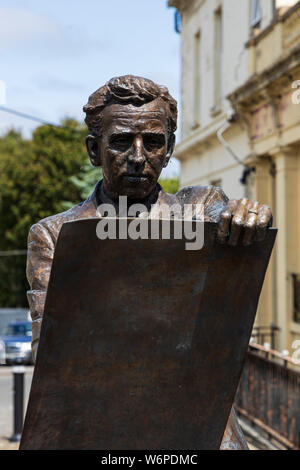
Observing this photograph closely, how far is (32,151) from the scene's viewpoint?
35.2 meters

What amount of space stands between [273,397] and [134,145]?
20.4 feet

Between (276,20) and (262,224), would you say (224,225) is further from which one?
(276,20)

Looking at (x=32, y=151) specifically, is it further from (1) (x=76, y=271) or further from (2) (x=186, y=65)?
(1) (x=76, y=271)

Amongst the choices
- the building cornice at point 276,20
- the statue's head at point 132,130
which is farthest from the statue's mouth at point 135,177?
the building cornice at point 276,20

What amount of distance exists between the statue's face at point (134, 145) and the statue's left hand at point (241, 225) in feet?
1.90

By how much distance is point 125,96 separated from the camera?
2.66 metres

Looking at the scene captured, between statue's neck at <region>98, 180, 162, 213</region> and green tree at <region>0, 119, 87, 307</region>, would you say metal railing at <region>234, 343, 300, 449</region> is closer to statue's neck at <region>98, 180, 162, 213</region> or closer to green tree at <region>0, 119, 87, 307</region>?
statue's neck at <region>98, 180, 162, 213</region>

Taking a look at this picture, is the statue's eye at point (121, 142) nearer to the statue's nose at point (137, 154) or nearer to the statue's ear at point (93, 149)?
the statue's nose at point (137, 154)

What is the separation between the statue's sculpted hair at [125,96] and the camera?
2.66 m

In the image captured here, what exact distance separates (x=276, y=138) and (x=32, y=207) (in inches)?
862

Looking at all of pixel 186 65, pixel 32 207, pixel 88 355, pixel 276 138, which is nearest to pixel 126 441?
pixel 88 355

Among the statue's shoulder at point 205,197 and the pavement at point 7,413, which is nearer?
the statue's shoulder at point 205,197

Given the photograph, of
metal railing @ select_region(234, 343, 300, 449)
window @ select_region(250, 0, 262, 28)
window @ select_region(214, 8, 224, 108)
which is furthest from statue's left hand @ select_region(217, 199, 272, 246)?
window @ select_region(214, 8, 224, 108)

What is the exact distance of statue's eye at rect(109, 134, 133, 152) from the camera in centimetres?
265
